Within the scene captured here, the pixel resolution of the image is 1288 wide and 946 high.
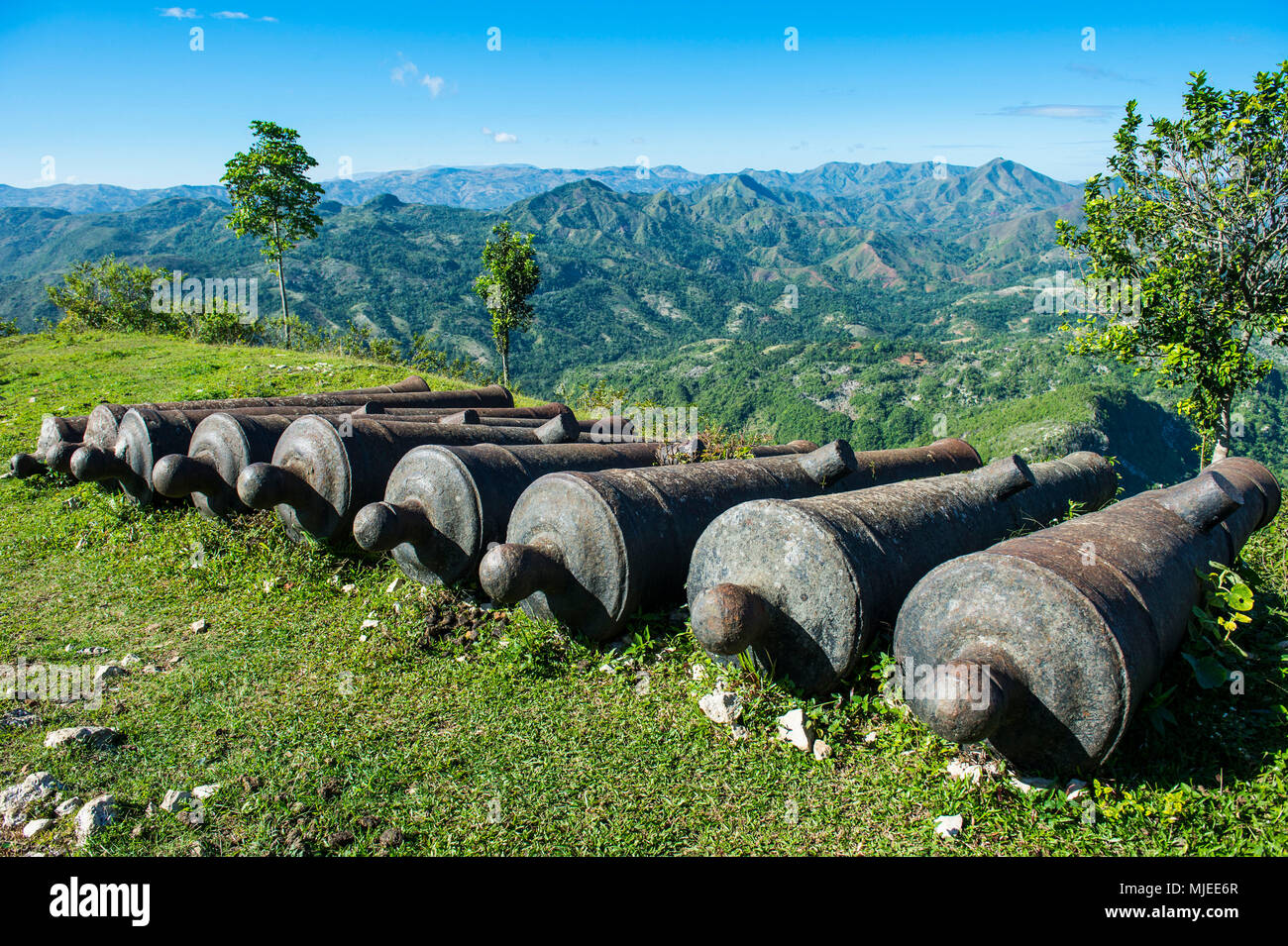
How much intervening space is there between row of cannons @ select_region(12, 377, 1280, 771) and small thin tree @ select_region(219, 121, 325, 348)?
13133 mm

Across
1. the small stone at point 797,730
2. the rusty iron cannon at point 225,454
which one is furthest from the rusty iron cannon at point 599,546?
the rusty iron cannon at point 225,454

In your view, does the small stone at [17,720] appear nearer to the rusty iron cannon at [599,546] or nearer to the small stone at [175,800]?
the small stone at [175,800]

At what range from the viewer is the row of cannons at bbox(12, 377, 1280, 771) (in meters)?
3.30

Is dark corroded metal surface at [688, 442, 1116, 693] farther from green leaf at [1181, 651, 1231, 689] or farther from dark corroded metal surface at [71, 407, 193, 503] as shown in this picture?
dark corroded metal surface at [71, 407, 193, 503]

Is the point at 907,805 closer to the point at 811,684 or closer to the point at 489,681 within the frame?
the point at 811,684

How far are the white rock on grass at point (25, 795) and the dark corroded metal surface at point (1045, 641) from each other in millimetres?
4157

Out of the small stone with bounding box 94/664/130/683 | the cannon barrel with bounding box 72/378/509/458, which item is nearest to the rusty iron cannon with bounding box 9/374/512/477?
the cannon barrel with bounding box 72/378/509/458

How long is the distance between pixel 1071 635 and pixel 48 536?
8.87 meters

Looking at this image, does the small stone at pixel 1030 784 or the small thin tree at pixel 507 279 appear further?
the small thin tree at pixel 507 279

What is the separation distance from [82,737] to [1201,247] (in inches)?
465

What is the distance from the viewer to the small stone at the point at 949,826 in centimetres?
339

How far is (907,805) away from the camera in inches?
141
